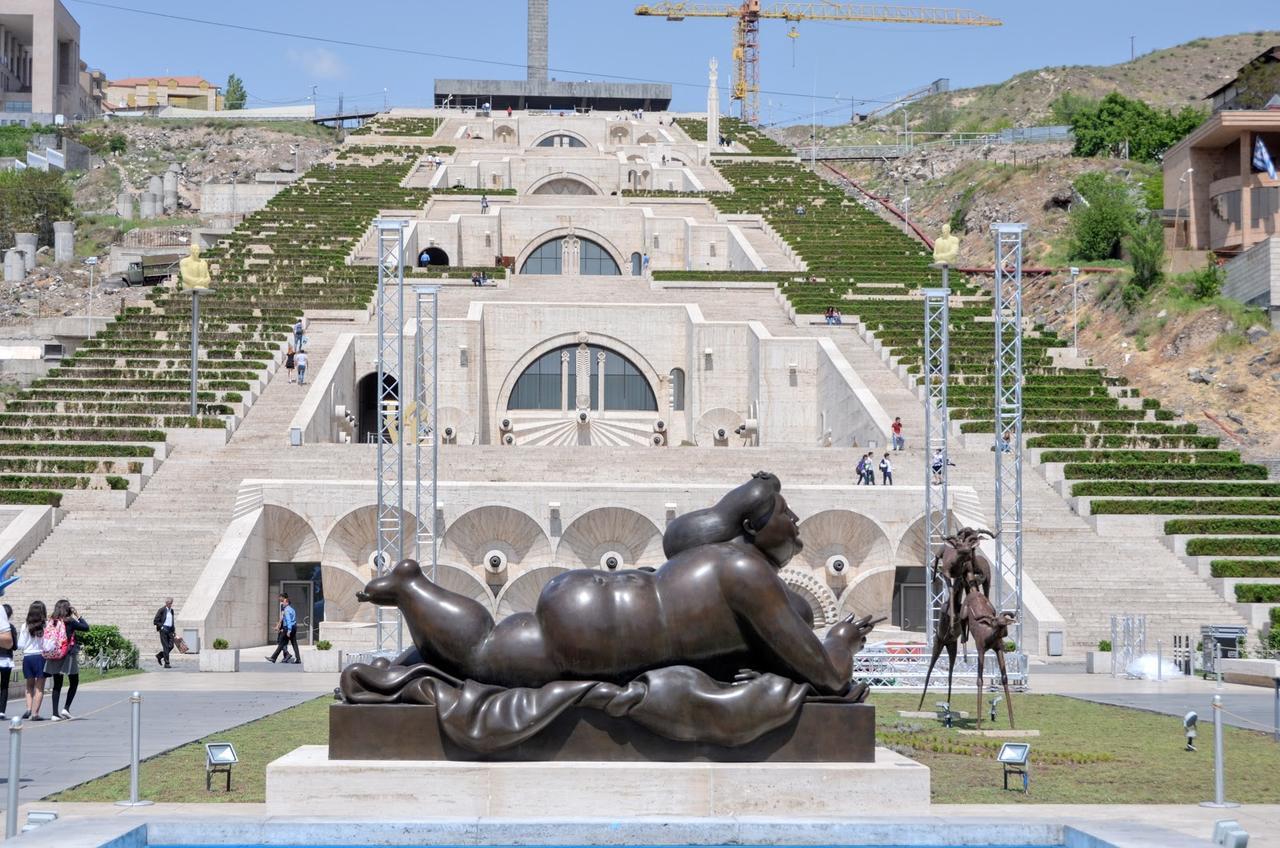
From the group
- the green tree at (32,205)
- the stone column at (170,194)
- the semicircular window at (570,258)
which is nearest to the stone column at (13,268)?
the green tree at (32,205)

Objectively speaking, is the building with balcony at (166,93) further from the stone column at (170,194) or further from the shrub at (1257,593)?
the shrub at (1257,593)

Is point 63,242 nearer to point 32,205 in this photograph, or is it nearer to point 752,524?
point 32,205

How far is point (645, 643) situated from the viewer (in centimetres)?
952

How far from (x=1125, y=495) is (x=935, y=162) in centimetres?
6055

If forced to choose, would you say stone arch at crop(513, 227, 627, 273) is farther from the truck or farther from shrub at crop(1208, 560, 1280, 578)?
shrub at crop(1208, 560, 1280, 578)

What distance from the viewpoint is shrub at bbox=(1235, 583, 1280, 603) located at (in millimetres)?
27359

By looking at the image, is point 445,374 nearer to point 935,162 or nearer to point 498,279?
point 498,279

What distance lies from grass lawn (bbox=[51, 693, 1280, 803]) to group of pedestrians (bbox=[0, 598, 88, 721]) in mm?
2290

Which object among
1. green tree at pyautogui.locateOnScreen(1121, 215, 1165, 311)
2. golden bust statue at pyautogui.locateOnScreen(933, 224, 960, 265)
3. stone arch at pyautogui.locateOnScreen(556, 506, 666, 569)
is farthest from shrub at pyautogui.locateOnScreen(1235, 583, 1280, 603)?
green tree at pyautogui.locateOnScreen(1121, 215, 1165, 311)

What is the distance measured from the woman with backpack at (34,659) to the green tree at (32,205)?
188ft

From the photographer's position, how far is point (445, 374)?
4338cm

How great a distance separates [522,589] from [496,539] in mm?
1265

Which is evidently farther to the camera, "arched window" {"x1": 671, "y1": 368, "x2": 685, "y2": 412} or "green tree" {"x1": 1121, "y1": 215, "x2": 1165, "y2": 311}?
"green tree" {"x1": 1121, "y1": 215, "x2": 1165, "y2": 311}

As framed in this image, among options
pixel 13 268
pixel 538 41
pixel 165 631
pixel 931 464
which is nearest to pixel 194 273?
pixel 165 631
